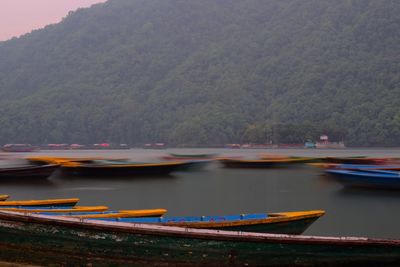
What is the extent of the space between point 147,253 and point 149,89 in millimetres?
157413

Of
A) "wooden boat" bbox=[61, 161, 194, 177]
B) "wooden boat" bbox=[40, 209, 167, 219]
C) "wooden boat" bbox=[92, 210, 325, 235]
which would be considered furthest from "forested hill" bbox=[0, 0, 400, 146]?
"wooden boat" bbox=[40, 209, 167, 219]

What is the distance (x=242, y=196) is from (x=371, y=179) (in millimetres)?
7798

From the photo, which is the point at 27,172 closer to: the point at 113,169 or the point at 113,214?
the point at 113,169

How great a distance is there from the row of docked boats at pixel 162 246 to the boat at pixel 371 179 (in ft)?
63.0

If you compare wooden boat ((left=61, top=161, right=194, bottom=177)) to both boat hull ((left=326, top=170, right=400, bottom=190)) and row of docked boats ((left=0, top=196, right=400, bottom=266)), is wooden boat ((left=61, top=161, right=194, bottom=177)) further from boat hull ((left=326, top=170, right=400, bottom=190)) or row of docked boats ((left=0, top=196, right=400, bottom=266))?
row of docked boats ((left=0, top=196, right=400, bottom=266))

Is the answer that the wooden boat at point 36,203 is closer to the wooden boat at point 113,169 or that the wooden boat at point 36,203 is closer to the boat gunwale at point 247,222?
the boat gunwale at point 247,222

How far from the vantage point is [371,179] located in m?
28.9

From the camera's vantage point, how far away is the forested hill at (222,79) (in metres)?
127

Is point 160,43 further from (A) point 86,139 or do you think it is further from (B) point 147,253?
(B) point 147,253

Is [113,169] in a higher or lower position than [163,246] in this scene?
lower

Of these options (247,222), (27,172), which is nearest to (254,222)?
(247,222)

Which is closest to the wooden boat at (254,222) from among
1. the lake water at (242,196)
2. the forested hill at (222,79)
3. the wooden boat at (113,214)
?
the wooden boat at (113,214)

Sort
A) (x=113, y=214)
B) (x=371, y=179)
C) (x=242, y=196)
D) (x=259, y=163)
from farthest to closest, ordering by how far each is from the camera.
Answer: (x=259, y=163)
(x=242, y=196)
(x=371, y=179)
(x=113, y=214)

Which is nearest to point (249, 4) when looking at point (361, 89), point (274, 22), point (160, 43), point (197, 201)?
point (274, 22)
